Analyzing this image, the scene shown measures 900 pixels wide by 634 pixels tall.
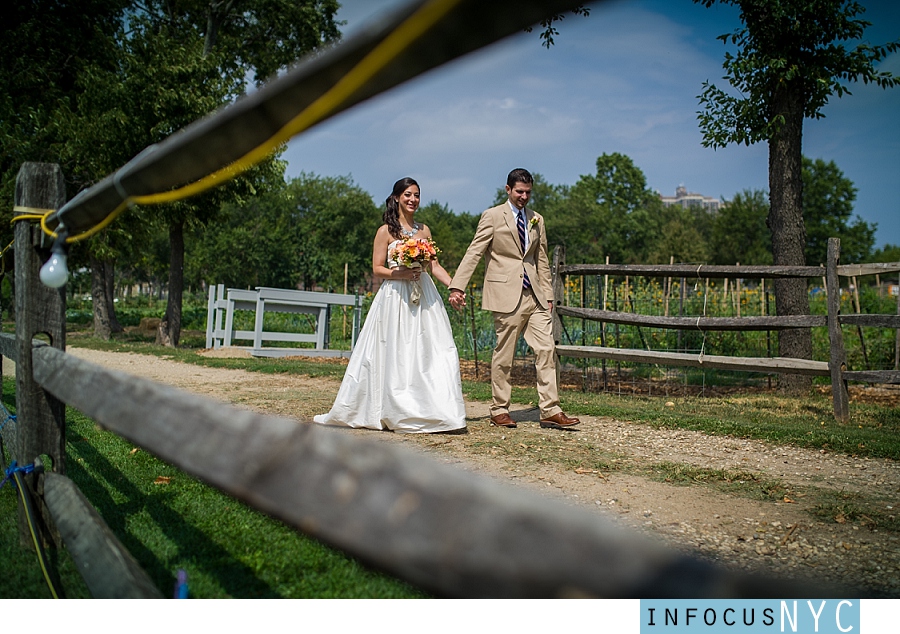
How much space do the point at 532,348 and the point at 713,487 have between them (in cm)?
239

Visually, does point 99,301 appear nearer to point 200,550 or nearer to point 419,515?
point 200,550

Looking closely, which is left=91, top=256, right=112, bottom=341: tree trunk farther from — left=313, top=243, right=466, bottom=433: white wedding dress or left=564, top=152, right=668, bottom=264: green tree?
left=564, top=152, right=668, bottom=264: green tree

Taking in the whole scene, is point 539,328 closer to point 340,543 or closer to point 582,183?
point 340,543

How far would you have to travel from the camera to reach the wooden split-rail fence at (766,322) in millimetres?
6902

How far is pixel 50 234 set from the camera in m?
2.47

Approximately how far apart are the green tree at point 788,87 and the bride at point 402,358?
551 centimetres

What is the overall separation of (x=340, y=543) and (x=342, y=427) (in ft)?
17.2

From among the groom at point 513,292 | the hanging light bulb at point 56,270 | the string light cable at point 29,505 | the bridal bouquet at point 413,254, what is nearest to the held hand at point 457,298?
the groom at point 513,292

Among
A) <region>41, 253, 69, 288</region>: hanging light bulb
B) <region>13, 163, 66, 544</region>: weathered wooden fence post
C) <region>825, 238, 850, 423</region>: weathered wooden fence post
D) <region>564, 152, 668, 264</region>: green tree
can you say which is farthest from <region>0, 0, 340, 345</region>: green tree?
<region>564, 152, 668, 264</region>: green tree

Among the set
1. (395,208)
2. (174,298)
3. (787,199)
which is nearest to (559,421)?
(395,208)

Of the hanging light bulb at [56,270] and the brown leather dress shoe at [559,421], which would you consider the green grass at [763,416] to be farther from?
the hanging light bulb at [56,270]

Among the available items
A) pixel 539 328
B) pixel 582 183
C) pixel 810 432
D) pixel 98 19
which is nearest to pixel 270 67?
pixel 98 19

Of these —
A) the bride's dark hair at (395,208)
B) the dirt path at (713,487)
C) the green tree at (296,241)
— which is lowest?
the dirt path at (713,487)

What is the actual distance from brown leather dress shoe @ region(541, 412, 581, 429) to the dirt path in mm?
108
